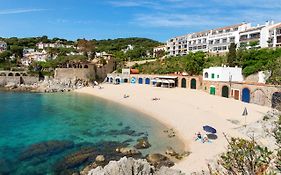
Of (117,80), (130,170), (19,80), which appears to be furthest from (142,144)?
(19,80)

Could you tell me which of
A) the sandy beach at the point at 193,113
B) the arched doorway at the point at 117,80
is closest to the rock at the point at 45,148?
the sandy beach at the point at 193,113

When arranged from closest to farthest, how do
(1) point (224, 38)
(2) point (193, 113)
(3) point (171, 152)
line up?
(3) point (171, 152), (2) point (193, 113), (1) point (224, 38)

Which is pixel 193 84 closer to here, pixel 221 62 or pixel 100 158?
pixel 221 62

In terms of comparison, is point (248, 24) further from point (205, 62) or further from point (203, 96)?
point (203, 96)

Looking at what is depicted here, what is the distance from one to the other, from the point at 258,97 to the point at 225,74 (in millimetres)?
9661

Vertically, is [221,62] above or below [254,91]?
above

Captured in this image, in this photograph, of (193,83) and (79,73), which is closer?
(193,83)

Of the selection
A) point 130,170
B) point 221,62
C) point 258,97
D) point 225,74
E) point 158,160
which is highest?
point 221,62

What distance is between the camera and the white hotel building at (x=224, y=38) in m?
54.0

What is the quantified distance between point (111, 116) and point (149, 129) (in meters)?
8.47

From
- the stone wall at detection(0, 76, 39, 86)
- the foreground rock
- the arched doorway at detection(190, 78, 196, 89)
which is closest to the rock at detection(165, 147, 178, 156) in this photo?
the foreground rock

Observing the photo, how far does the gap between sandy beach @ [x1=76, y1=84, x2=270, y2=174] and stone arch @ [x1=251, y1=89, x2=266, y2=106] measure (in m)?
1.15

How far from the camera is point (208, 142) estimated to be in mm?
20953

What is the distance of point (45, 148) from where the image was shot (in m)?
21.1
